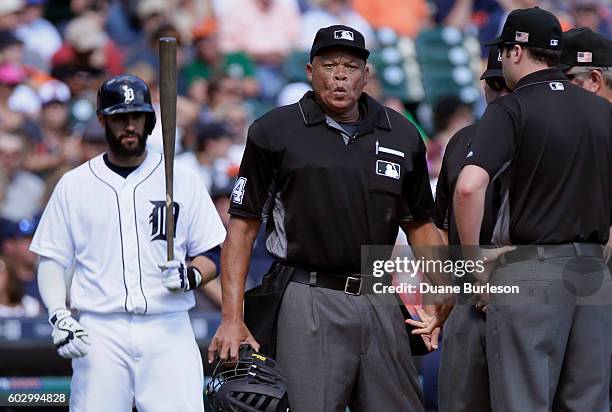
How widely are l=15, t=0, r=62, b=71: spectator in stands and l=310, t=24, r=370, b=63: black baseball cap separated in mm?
7069

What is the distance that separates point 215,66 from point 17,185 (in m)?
2.80

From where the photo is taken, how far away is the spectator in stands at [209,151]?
1019cm

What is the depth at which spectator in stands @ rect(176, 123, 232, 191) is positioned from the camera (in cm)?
1019

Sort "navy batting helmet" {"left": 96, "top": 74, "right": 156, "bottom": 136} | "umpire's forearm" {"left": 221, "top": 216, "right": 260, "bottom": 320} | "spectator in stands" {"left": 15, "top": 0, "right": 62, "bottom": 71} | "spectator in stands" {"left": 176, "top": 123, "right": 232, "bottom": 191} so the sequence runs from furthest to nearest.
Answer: "spectator in stands" {"left": 15, "top": 0, "right": 62, "bottom": 71} → "spectator in stands" {"left": 176, "top": 123, "right": 232, "bottom": 191} → "navy batting helmet" {"left": 96, "top": 74, "right": 156, "bottom": 136} → "umpire's forearm" {"left": 221, "top": 216, "right": 260, "bottom": 320}

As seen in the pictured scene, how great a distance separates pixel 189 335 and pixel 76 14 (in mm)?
7547

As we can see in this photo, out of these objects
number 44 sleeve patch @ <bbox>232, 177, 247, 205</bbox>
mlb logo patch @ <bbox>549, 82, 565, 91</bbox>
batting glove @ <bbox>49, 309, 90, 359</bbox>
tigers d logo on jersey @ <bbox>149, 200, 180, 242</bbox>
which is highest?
mlb logo patch @ <bbox>549, 82, 565, 91</bbox>

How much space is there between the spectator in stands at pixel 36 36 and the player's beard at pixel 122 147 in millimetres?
6184

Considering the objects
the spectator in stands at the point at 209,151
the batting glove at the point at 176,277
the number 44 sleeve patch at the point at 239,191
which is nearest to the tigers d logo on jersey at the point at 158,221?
the batting glove at the point at 176,277

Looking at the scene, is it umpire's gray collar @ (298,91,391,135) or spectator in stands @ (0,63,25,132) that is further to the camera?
spectator in stands @ (0,63,25,132)

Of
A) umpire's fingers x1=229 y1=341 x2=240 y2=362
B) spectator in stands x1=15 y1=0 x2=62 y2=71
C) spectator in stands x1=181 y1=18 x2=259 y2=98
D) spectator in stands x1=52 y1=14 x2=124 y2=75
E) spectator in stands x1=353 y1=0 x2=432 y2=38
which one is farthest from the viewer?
spectator in stands x1=353 y1=0 x2=432 y2=38

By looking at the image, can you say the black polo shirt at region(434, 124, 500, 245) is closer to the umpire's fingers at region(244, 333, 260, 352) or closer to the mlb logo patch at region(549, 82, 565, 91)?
the mlb logo patch at region(549, 82, 565, 91)

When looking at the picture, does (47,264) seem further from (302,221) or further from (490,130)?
(490,130)

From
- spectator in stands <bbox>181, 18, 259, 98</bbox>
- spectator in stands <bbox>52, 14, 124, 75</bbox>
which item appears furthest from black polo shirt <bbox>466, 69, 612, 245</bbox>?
Result: spectator in stands <bbox>52, 14, 124, 75</bbox>

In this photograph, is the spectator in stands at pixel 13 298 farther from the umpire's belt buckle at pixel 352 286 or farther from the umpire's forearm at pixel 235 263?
the umpire's belt buckle at pixel 352 286
